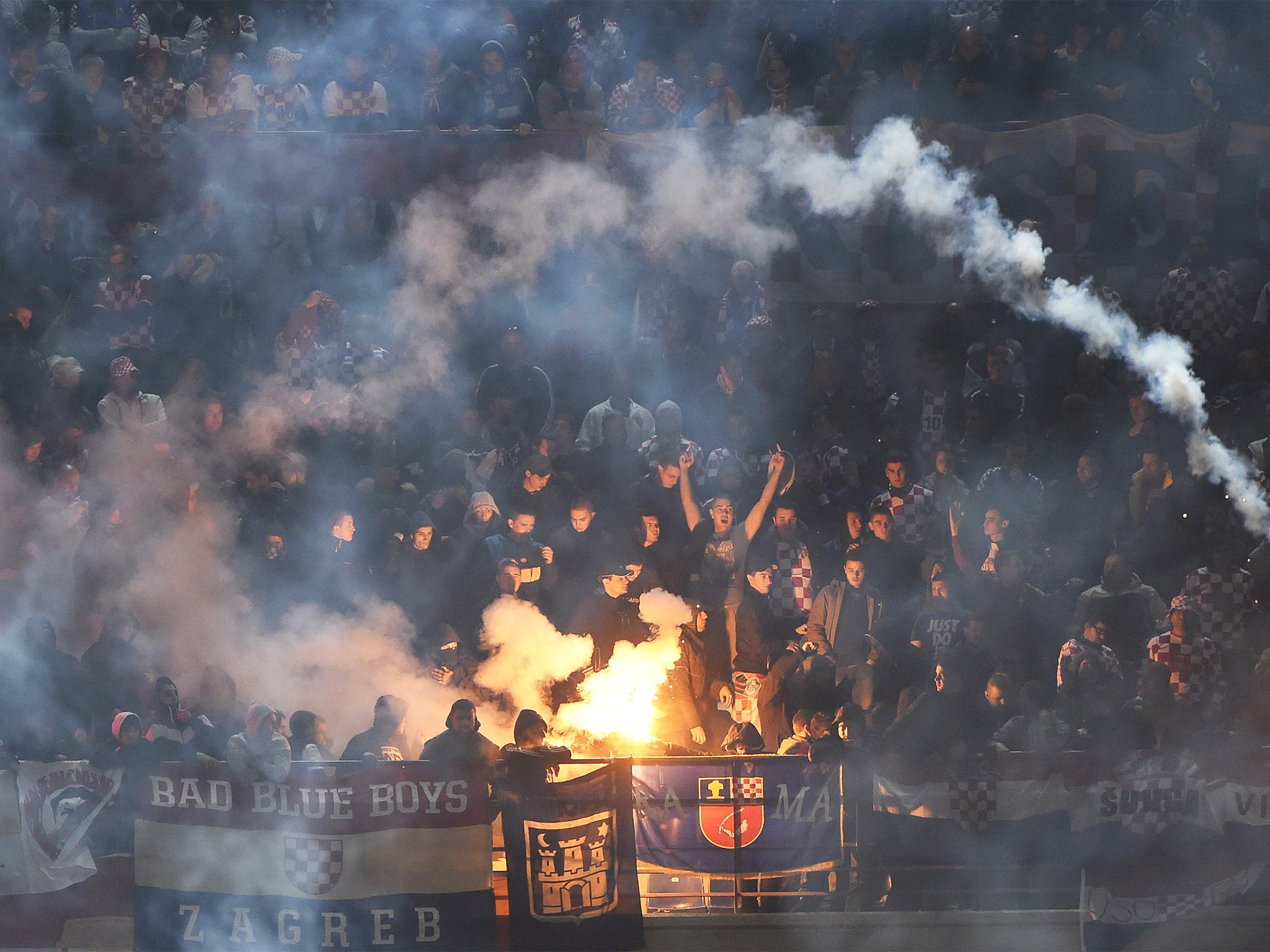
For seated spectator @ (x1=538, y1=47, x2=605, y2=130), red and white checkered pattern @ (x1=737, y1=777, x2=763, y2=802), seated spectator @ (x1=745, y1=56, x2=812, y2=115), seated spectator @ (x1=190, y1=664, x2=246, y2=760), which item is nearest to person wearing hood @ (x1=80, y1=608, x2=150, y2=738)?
seated spectator @ (x1=190, y1=664, x2=246, y2=760)

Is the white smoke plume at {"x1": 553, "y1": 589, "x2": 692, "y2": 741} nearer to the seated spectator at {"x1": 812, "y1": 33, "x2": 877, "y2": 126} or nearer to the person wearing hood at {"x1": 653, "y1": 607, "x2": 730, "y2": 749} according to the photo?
the person wearing hood at {"x1": 653, "y1": 607, "x2": 730, "y2": 749}

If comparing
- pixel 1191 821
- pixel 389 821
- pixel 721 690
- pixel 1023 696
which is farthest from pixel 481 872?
pixel 1191 821

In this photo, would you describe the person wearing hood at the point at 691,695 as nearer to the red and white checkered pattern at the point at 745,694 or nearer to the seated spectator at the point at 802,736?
the red and white checkered pattern at the point at 745,694

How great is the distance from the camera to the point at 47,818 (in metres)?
7.18

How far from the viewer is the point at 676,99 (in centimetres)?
1023

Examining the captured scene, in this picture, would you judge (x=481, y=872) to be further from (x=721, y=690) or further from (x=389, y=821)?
(x=721, y=690)

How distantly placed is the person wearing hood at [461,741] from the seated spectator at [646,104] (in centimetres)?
429

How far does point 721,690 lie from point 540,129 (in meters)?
4.09

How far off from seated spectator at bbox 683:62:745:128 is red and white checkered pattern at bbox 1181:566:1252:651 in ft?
13.3

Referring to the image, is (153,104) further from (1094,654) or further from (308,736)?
(1094,654)

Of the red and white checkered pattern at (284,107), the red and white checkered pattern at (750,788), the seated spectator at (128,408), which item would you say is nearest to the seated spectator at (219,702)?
the seated spectator at (128,408)

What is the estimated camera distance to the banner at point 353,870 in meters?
7.12

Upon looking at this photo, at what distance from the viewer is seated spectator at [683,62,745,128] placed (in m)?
10.1

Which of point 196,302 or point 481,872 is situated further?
point 196,302
